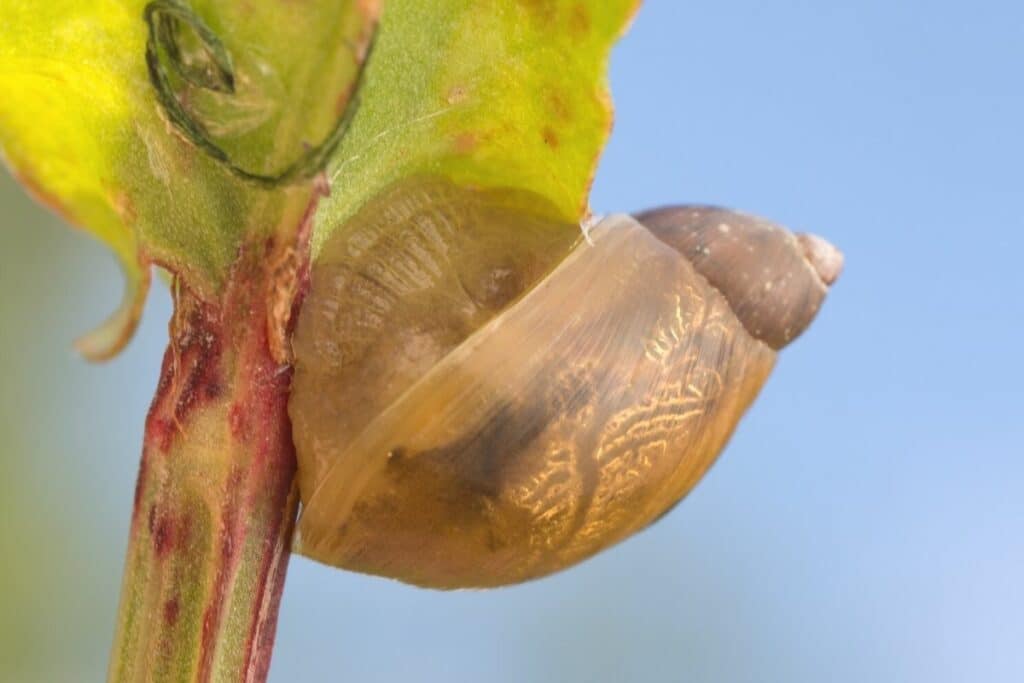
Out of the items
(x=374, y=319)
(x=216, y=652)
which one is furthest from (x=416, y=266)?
(x=216, y=652)

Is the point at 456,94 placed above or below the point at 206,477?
above

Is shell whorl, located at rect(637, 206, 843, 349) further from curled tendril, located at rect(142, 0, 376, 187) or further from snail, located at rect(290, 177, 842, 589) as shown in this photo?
curled tendril, located at rect(142, 0, 376, 187)

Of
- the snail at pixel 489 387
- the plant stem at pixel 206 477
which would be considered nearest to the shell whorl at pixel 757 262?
the snail at pixel 489 387

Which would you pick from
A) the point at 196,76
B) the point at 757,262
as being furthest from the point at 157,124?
the point at 757,262

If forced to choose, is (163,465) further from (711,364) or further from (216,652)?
(711,364)

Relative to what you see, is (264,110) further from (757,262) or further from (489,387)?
(757,262)

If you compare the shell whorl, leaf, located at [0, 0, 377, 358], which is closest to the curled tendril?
leaf, located at [0, 0, 377, 358]
